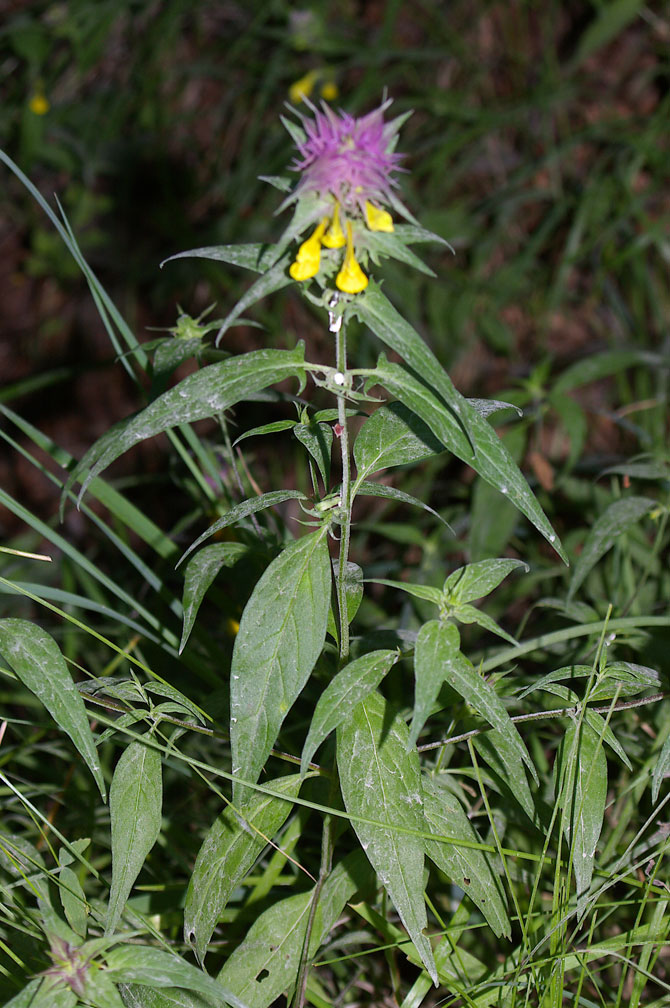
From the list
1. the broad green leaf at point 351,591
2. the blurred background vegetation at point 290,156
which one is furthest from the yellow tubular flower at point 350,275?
the blurred background vegetation at point 290,156

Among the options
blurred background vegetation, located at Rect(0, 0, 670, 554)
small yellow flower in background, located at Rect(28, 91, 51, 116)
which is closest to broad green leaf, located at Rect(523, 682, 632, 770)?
blurred background vegetation, located at Rect(0, 0, 670, 554)

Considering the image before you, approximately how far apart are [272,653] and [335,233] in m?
0.31

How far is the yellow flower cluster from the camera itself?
0.58 meters

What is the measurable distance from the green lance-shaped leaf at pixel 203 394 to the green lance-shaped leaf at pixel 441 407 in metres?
0.08

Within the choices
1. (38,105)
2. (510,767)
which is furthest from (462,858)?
(38,105)

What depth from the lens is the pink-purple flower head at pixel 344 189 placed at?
22.4 inches

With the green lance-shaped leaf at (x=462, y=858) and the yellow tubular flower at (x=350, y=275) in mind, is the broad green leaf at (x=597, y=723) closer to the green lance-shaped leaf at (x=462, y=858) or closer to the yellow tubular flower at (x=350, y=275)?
the green lance-shaped leaf at (x=462, y=858)

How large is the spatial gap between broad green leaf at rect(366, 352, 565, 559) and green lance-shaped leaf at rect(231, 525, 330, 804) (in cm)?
14

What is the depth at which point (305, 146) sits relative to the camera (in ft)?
1.96

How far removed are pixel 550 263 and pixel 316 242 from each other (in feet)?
6.46

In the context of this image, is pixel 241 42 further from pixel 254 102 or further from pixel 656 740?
pixel 656 740

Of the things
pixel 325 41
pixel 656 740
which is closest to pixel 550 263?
pixel 325 41

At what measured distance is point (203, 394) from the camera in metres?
0.62

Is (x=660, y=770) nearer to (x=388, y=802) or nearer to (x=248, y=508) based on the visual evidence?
(x=388, y=802)
